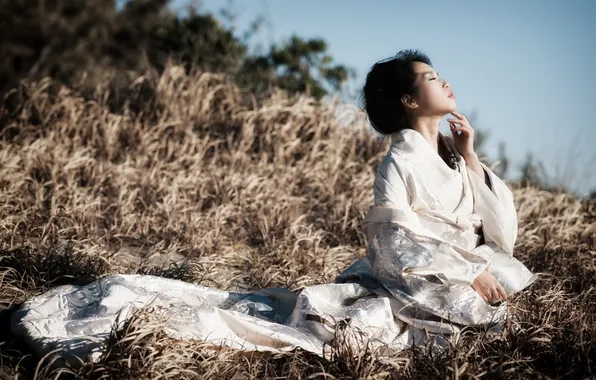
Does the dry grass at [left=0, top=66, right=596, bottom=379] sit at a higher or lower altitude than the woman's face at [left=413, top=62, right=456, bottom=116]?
lower

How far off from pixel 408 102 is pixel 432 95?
12 centimetres

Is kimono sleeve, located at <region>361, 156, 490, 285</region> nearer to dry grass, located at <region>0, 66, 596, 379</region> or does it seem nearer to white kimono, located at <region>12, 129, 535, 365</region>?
white kimono, located at <region>12, 129, 535, 365</region>

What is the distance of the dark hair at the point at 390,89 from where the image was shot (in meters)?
2.74

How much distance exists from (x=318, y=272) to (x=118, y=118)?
293 centimetres

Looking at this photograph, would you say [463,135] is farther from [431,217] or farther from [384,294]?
[384,294]

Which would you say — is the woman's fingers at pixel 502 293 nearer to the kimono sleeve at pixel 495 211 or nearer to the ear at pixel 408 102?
the kimono sleeve at pixel 495 211

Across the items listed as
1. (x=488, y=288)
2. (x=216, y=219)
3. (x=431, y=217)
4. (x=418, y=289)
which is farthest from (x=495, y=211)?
(x=216, y=219)

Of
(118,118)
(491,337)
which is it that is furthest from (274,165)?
(491,337)

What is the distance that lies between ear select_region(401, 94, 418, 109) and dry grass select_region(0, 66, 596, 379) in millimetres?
1035

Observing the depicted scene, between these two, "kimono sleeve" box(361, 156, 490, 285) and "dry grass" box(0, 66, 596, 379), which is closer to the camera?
"dry grass" box(0, 66, 596, 379)

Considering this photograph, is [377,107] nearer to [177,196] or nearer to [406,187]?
[406,187]

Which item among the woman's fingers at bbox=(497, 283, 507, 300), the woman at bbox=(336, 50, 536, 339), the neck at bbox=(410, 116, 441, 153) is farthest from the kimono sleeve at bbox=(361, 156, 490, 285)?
the neck at bbox=(410, 116, 441, 153)

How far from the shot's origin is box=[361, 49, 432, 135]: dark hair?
2.74 metres

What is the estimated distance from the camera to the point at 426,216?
268 cm
